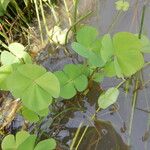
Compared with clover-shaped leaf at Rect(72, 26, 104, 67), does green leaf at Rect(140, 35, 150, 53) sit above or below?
below

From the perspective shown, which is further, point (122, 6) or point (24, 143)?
point (122, 6)

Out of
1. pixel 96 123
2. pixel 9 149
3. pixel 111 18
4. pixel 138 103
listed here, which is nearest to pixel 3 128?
pixel 9 149

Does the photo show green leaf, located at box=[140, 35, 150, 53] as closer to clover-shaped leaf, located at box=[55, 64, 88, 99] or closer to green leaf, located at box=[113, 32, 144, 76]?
green leaf, located at box=[113, 32, 144, 76]

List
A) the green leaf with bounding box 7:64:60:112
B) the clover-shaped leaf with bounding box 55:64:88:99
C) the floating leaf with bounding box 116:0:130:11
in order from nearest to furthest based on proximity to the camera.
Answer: the green leaf with bounding box 7:64:60:112 < the clover-shaped leaf with bounding box 55:64:88:99 < the floating leaf with bounding box 116:0:130:11

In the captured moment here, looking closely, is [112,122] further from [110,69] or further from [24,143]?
[24,143]

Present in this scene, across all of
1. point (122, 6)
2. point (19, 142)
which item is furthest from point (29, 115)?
point (122, 6)

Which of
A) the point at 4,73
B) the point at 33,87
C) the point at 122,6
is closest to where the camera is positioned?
the point at 33,87

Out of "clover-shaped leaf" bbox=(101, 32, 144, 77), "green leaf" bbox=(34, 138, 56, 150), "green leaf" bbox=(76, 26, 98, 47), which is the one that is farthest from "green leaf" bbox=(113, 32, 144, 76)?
"green leaf" bbox=(34, 138, 56, 150)
